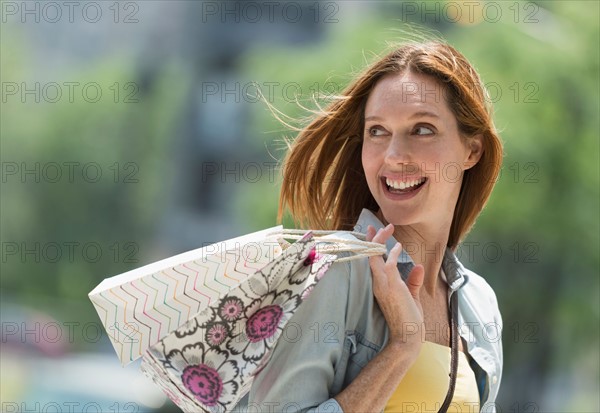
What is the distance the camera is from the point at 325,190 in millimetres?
2791

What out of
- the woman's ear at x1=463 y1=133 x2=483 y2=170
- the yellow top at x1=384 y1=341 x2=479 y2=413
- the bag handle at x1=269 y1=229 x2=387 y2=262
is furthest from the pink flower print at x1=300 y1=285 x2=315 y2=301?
the woman's ear at x1=463 y1=133 x2=483 y2=170

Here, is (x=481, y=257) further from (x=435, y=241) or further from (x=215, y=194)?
(x=215, y=194)

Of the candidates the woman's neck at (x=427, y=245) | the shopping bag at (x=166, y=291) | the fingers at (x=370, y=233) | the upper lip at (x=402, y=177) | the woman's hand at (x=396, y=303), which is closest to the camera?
the shopping bag at (x=166, y=291)

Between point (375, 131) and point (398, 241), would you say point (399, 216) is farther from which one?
point (375, 131)

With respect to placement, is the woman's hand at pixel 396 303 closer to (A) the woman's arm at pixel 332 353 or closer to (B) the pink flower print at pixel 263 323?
(A) the woman's arm at pixel 332 353

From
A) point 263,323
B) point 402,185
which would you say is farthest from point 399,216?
point 263,323

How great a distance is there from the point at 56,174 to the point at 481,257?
1332 centimetres

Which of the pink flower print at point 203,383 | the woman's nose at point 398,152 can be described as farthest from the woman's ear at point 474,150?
the pink flower print at point 203,383

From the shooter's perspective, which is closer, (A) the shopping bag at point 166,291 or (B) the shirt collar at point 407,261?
(A) the shopping bag at point 166,291

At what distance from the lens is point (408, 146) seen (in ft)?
8.06

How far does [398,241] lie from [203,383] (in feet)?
2.40

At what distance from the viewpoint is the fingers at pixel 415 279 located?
93.8 inches

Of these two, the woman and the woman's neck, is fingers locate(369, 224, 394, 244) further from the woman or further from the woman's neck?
the woman's neck

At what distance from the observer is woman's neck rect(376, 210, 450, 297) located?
2637 millimetres
